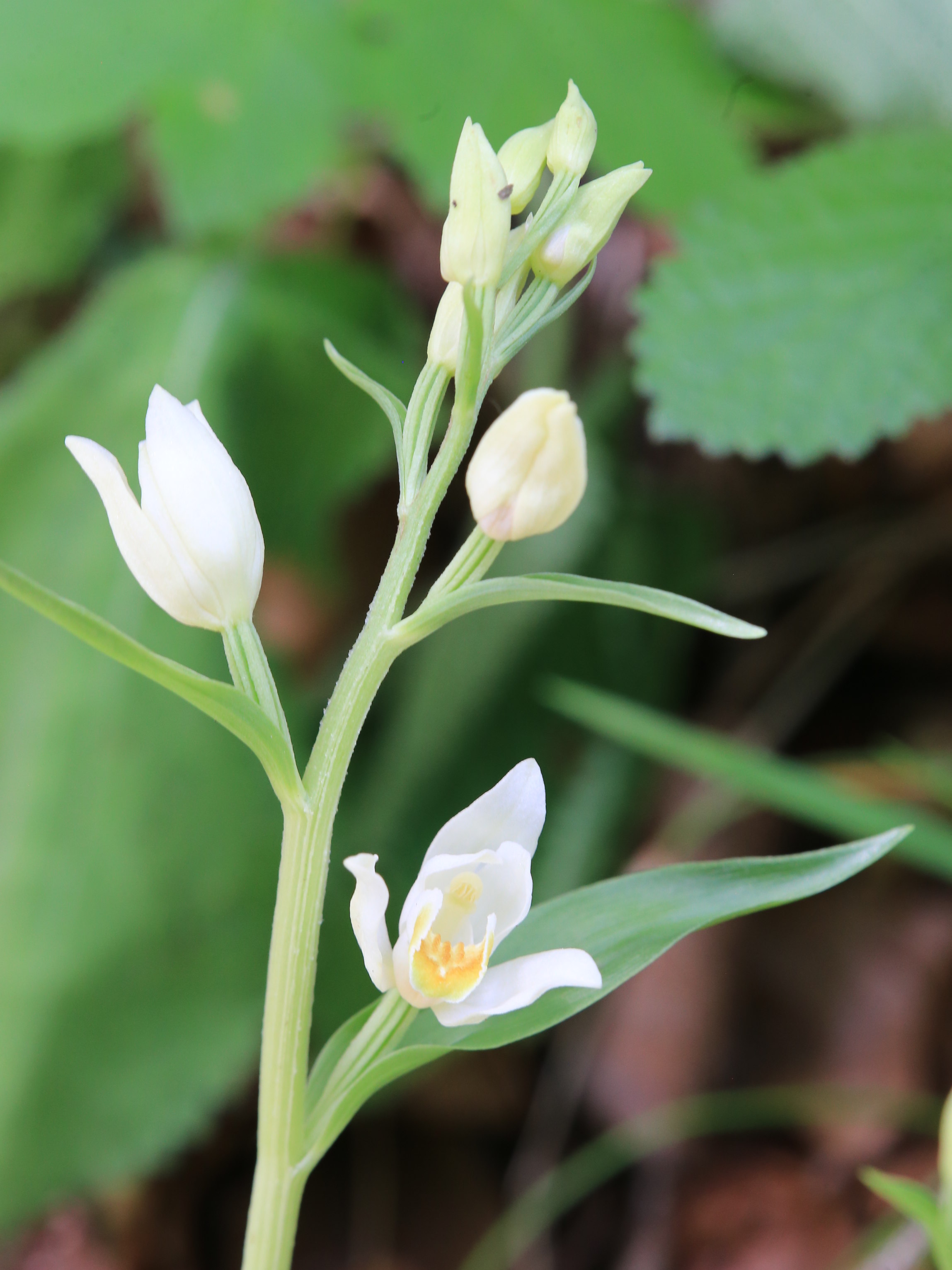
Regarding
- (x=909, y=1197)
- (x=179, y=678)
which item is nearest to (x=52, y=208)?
(x=179, y=678)

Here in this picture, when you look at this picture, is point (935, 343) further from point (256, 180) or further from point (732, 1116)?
point (732, 1116)

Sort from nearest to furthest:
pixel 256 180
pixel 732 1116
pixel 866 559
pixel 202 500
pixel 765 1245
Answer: pixel 202 500 < pixel 256 180 < pixel 765 1245 < pixel 732 1116 < pixel 866 559

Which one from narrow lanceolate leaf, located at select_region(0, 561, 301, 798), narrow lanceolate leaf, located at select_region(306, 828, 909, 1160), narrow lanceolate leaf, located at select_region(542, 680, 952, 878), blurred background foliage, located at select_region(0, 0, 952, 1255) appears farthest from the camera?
blurred background foliage, located at select_region(0, 0, 952, 1255)

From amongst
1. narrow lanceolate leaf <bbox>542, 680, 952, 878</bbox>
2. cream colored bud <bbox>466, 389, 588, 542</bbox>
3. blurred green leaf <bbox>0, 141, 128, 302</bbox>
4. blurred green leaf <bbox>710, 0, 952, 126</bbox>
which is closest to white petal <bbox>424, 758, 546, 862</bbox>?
cream colored bud <bbox>466, 389, 588, 542</bbox>

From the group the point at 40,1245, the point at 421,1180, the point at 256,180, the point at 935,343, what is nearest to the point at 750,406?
the point at 935,343

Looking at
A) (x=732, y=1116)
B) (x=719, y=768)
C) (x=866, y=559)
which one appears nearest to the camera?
(x=719, y=768)

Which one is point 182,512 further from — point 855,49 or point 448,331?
point 855,49

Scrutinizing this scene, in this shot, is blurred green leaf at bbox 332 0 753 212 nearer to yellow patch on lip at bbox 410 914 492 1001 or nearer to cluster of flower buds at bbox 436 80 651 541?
cluster of flower buds at bbox 436 80 651 541

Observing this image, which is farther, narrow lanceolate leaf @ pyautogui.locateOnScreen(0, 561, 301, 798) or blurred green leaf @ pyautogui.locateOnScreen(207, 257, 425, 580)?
blurred green leaf @ pyautogui.locateOnScreen(207, 257, 425, 580)
